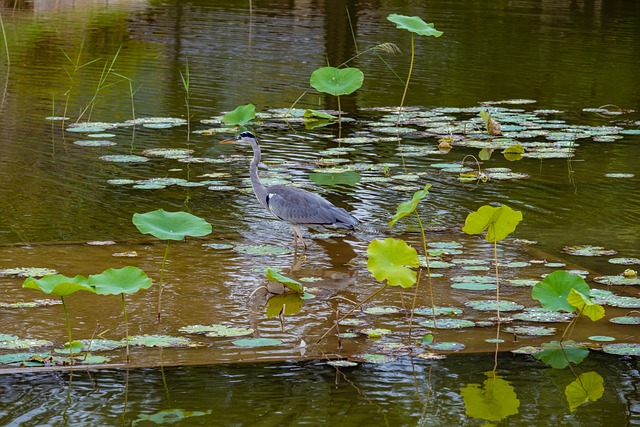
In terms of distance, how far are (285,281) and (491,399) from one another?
1.35 metres

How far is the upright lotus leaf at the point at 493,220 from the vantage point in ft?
16.5

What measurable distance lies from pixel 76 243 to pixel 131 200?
1134 mm

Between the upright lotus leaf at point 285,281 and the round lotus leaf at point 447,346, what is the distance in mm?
869

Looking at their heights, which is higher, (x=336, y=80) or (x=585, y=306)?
(x=336, y=80)

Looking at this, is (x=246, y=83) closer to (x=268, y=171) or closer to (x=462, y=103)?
(x=462, y=103)

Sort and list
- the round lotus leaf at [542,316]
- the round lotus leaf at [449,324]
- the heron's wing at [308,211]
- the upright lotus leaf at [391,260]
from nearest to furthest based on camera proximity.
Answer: the upright lotus leaf at [391,260], the round lotus leaf at [449,324], the round lotus leaf at [542,316], the heron's wing at [308,211]

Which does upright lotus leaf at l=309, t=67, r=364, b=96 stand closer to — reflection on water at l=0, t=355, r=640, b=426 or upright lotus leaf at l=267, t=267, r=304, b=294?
upright lotus leaf at l=267, t=267, r=304, b=294

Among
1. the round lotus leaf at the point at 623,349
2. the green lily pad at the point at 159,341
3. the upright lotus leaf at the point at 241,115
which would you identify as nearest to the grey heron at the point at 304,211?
the green lily pad at the point at 159,341

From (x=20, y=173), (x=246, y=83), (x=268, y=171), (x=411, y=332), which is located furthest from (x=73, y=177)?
(x=246, y=83)

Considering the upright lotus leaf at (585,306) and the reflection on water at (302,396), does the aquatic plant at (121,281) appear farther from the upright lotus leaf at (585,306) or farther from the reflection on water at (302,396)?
the upright lotus leaf at (585,306)

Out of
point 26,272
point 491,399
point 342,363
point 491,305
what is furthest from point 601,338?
point 26,272

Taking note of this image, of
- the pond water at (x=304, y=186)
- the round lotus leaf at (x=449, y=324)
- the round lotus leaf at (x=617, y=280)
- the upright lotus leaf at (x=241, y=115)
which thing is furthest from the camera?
the upright lotus leaf at (x=241, y=115)

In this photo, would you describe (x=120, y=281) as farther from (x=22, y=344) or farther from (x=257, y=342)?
(x=257, y=342)

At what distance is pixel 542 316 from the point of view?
203 inches
